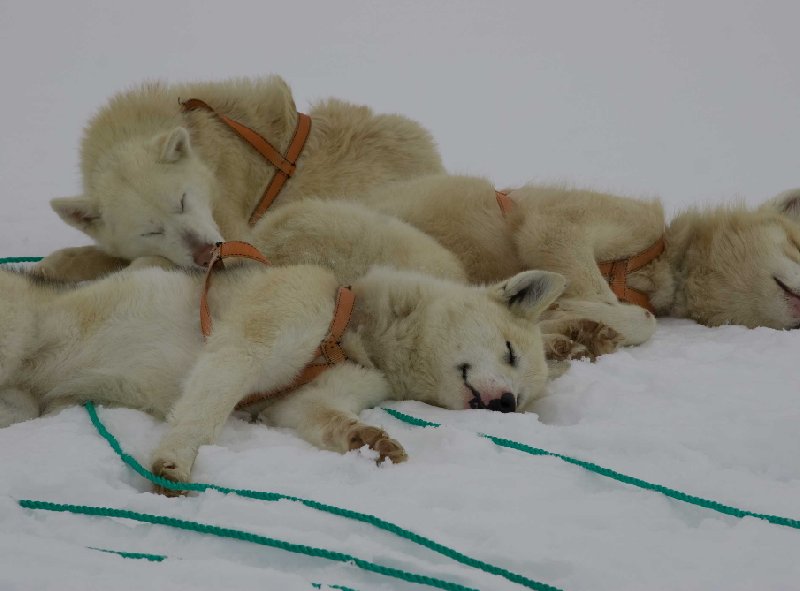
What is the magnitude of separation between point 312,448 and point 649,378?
165cm

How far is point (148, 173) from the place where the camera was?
5.14 meters

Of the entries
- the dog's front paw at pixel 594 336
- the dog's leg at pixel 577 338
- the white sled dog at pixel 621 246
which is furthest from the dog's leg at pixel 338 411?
the white sled dog at pixel 621 246

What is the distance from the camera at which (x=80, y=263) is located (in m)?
5.30

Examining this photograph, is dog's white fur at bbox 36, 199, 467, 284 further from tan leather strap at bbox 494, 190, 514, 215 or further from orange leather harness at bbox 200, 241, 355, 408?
orange leather harness at bbox 200, 241, 355, 408

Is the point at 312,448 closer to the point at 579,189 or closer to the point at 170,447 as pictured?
the point at 170,447

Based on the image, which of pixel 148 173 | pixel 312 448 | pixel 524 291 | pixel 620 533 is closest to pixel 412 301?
pixel 524 291

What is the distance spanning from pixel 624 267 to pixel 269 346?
2.66m

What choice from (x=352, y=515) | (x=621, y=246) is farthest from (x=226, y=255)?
(x=621, y=246)

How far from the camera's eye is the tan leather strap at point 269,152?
573cm

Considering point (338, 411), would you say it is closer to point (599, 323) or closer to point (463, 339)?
point (463, 339)

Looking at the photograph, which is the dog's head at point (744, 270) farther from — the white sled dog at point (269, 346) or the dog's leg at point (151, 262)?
the dog's leg at point (151, 262)

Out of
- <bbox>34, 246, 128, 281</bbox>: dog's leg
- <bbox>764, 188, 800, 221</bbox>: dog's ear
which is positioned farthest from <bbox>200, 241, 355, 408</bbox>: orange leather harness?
<bbox>764, 188, 800, 221</bbox>: dog's ear

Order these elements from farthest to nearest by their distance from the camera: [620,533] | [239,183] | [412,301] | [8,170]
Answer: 1. [8,170]
2. [239,183]
3. [412,301]
4. [620,533]

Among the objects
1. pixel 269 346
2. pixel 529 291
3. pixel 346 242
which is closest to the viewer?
pixel 269 346
